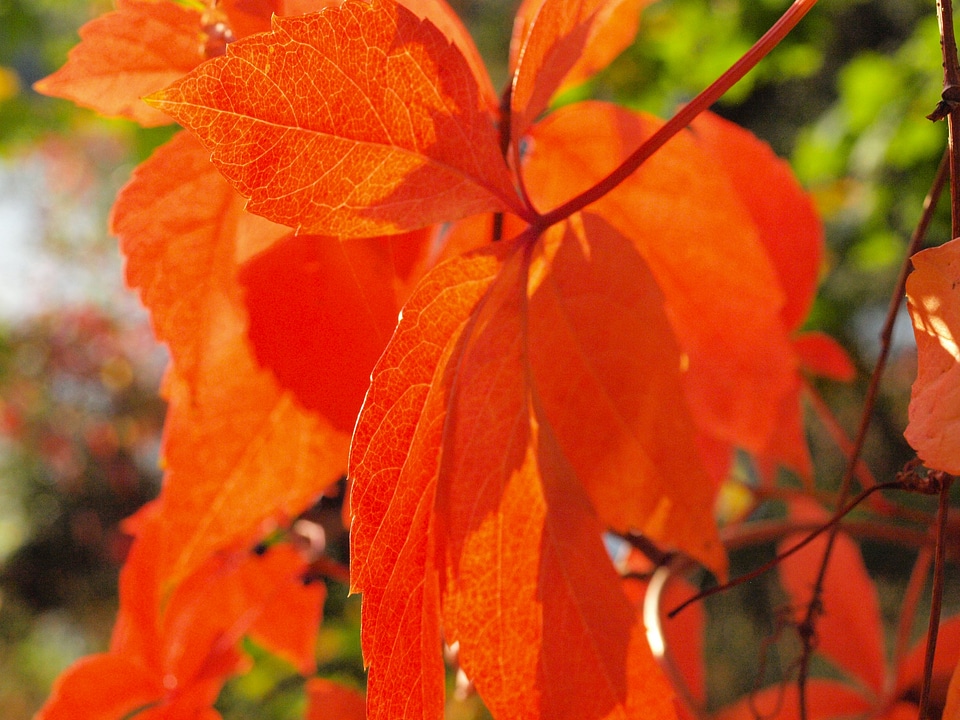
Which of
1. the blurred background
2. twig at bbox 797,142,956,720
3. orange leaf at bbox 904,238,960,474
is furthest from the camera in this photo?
the blurred background

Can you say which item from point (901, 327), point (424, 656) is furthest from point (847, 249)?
point (424, 656)

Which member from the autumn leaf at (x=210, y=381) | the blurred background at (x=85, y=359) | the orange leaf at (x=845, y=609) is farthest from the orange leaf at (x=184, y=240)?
the blurred background at (x=85, y=359)

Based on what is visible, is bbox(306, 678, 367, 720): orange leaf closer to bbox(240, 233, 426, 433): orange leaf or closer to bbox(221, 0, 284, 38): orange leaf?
bbox(240, 233, 426, 433): orange leaf

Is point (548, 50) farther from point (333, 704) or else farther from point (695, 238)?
point (333, 704)

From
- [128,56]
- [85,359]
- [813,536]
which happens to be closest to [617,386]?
[813,536]

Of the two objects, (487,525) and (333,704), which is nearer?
(487,525)

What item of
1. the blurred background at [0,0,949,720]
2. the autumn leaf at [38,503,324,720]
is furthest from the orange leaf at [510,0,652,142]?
the blurred background at [0,0,949,720]

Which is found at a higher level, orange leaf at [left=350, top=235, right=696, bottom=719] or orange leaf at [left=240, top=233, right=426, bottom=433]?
orange leaf at [left=240, top=233, right=426, bottom=433]
